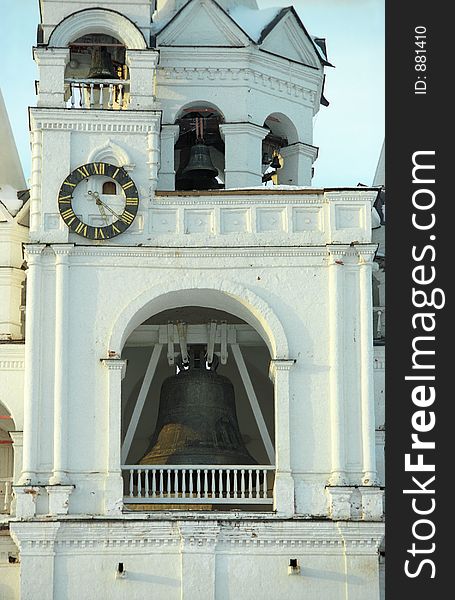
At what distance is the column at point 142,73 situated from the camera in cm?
3388

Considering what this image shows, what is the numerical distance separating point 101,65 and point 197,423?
6636 mm

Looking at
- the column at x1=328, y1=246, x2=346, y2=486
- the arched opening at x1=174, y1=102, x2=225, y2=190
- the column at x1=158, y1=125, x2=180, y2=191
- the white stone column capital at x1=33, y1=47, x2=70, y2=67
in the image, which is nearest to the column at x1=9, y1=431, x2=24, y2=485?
the column at x1=158, y1=125, x2=180, y2=191

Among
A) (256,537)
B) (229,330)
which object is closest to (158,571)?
(256,537)

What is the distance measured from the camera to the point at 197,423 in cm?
3394

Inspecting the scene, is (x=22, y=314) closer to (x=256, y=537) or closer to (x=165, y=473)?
(x=165, y=473)

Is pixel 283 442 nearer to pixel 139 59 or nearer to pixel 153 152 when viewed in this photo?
pixel 153 152

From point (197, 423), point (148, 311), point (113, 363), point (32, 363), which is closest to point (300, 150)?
point (148, 311)

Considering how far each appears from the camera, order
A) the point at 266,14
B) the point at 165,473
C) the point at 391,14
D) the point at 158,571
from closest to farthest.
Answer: the point at 391,14, the point at 158,571, the point at 165,473, the point at 266,14

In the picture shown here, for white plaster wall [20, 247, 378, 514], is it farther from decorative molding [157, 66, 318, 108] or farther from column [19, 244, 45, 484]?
decorative molding [157, 66, 318, 108]

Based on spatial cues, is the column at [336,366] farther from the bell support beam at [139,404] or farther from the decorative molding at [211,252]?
the bell support beam at [139,404]

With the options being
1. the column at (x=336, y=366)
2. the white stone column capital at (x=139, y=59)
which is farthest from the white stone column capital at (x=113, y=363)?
the white stone column capital at (x=139, y=59)

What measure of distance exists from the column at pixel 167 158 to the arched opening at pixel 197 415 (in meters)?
2.26

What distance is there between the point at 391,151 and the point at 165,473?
8.41 metres

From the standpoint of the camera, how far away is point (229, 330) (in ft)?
116
